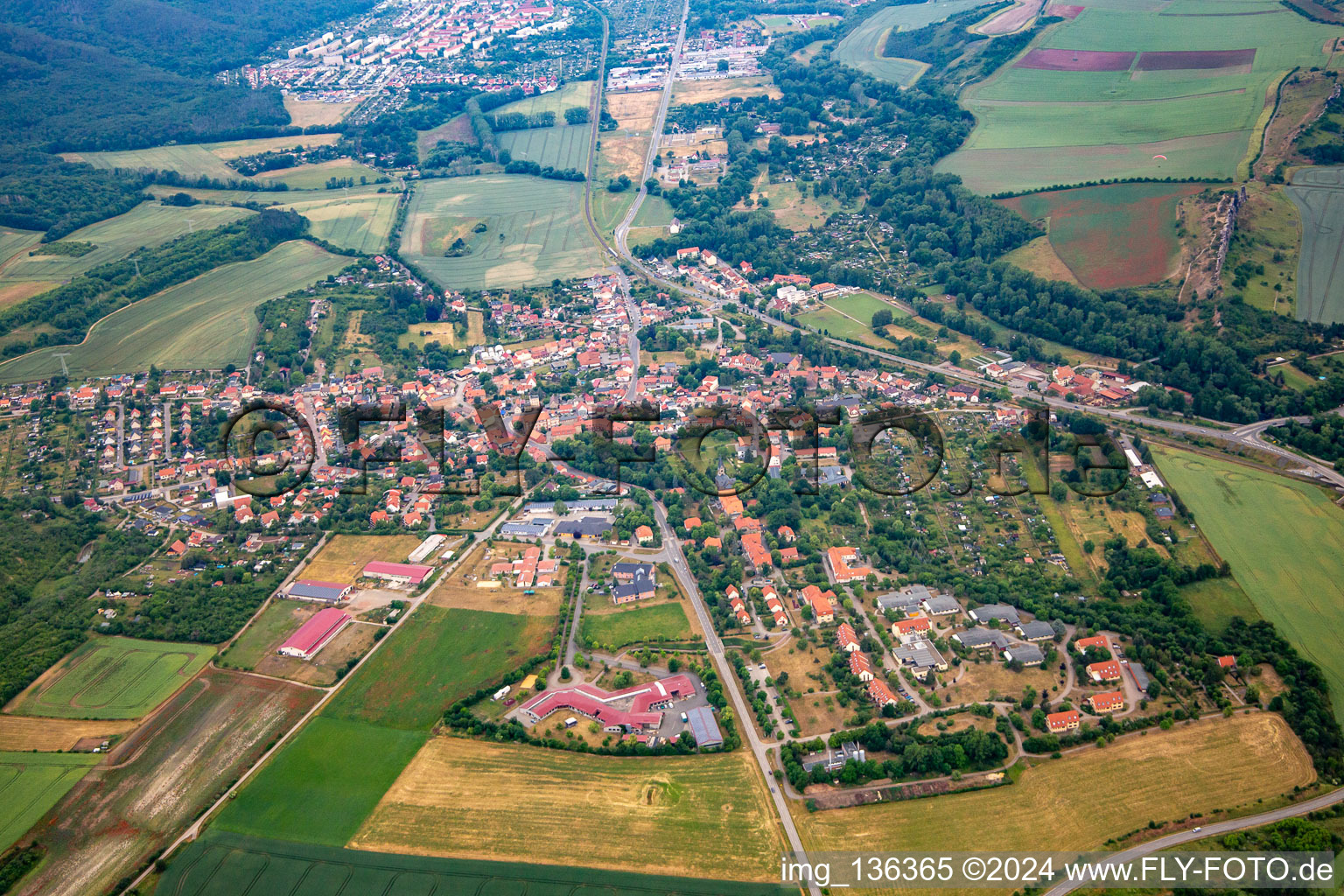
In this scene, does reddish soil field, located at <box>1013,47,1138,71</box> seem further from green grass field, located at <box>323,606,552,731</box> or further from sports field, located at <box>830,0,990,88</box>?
green grass field, located at <box>323,606,552,731</box>

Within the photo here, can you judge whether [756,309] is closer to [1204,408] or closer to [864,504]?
[864,504]

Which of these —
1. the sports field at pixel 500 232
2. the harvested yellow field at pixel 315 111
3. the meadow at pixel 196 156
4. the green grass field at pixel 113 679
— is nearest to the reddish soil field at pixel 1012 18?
the sports field at pixel 500 232

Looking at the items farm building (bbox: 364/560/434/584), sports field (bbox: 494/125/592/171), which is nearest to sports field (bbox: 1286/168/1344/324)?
farm building (bbox: 364/560/434/584)

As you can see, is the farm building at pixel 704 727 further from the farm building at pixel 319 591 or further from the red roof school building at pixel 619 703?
the farm building at pixel 319 591

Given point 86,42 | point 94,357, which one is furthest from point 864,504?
point 86,42

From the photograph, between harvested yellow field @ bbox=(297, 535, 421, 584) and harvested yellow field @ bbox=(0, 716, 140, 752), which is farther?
harvested yellow field @ bbox=(297, 535, 421, 584)

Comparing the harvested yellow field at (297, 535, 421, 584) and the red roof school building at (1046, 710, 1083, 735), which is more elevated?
the harvested yellow field at (297, 535, 421, 584)

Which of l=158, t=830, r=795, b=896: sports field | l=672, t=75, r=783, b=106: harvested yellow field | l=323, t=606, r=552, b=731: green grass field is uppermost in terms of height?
l=672, t=75, r=783, b=106: harvested yellow field
